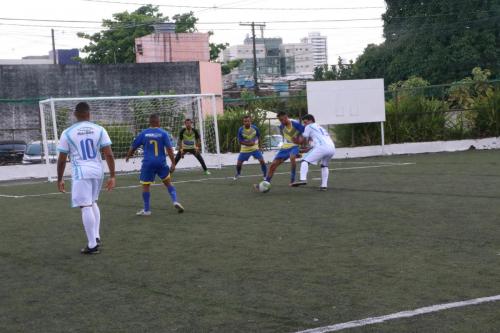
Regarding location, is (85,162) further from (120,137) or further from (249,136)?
(120,137)

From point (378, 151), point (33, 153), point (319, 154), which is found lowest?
point (378, 151)

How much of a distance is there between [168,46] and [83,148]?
5017 centimetres

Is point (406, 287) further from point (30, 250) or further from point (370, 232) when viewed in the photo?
point (30, 250)

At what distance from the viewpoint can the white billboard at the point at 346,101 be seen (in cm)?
2811

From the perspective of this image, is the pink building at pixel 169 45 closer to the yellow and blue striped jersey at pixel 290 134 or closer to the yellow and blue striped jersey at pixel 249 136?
the yellow and blue striped jersey at pixel 249 136

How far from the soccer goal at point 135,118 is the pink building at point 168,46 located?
29.6 metres

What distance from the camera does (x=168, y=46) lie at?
5872cm

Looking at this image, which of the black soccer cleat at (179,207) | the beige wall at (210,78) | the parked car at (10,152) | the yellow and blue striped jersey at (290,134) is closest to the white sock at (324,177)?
the yellow and blue striped jersey at (290,134)

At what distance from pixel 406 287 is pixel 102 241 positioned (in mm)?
4858

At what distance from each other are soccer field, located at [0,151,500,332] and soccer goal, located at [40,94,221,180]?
395 inches

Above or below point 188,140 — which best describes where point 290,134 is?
above

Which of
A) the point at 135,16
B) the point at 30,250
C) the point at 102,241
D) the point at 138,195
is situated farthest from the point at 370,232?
the point at 135,16

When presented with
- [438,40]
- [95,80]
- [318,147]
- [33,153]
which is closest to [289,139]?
[318,147]

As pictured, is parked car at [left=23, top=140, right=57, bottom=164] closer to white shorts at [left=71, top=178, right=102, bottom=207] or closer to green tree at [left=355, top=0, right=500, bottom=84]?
white shorts at [left=71, top=178, right=102, bottom=207]
